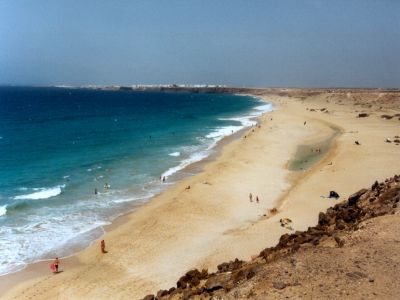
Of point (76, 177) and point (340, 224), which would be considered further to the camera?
point (76, 177)

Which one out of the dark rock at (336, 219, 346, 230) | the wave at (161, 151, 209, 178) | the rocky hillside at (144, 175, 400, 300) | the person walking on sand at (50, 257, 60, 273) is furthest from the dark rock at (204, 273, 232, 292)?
the wave at (161, 151, 209, 178)

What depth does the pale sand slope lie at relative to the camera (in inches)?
716

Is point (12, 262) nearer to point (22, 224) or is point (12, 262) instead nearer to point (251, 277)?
point (22, 224)

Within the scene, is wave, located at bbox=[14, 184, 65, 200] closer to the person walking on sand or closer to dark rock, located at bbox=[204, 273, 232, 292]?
the person walking on sand

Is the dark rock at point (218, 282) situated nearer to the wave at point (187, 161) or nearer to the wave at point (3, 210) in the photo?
the wave at point (3, 210)

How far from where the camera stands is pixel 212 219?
25469 millimetres

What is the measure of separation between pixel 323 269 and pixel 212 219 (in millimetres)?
14198

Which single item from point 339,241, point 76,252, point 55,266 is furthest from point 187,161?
point 339,241

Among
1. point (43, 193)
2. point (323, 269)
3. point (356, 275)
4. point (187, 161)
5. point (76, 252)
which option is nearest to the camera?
point (356, 275)

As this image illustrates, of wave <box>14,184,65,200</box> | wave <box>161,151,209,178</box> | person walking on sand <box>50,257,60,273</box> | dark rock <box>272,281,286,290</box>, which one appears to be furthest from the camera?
wave <box>161,151,209,178</box>

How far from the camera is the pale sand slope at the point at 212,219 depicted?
716 inches

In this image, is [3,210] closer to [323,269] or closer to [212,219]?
[212,219]

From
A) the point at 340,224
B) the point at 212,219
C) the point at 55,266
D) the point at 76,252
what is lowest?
the point at 76,252

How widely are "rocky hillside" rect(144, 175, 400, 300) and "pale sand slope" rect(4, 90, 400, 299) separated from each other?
488cm
